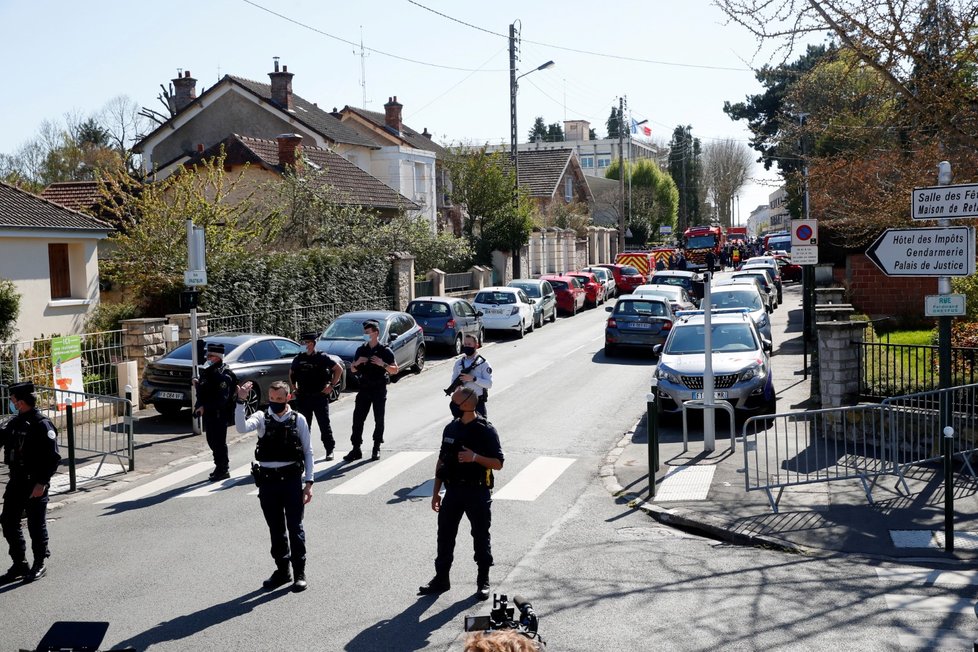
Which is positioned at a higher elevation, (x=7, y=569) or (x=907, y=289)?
(x=907, y=289)

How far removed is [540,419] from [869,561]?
7964mm

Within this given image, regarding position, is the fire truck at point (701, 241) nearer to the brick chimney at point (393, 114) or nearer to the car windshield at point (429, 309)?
the brick chimney at point (393, 114)

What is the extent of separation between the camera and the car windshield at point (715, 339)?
644 inches

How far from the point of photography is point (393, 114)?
170 ft

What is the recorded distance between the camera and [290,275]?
23953 mm

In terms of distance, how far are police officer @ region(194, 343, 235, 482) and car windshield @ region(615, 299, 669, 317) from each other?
13.4 m

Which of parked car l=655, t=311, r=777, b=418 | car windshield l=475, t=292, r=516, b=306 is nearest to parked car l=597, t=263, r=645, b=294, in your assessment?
car windshield l=475, t=292, r=516, b=306

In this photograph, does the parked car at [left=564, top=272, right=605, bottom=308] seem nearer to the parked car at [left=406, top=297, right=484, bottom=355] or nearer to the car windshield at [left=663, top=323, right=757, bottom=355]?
the parked car at [left=406, top=297, right=484, bottom=355]

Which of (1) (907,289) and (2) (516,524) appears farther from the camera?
(1) (907,289)

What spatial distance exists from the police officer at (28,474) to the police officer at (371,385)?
4985mm

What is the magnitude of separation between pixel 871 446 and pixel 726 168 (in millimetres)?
97893

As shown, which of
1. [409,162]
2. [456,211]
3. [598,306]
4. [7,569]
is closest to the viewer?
[7,569]

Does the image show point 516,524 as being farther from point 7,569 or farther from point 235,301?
point 235,301

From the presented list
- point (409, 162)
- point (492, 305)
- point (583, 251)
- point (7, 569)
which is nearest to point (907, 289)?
point (492, 305)
